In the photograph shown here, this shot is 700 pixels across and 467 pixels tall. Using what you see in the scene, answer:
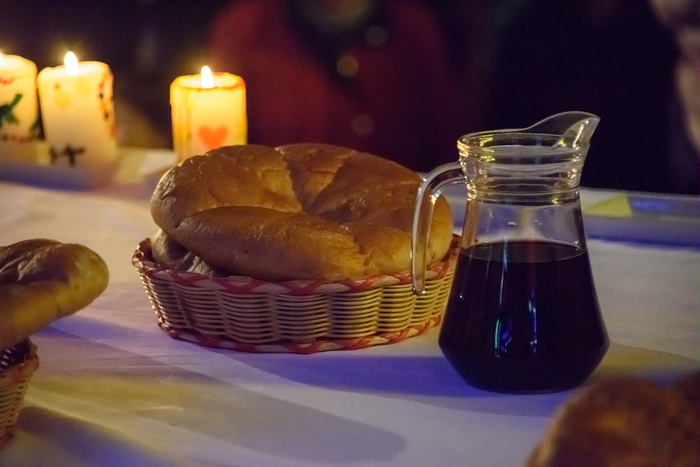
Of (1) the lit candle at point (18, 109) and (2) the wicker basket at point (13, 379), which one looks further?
(1) the lit candle at point (18, 109)

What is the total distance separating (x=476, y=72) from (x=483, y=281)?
5.23ft

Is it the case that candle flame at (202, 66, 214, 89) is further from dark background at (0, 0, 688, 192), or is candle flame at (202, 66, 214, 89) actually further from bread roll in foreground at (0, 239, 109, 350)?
dark background at (0, 0, 688, 192)

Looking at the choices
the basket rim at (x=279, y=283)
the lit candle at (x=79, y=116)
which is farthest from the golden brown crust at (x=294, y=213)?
the lit candle at (x=79, y=116)

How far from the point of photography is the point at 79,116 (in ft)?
4.87

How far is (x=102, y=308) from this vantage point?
2.98ft

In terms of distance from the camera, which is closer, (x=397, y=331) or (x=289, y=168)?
(x=397, y=331)

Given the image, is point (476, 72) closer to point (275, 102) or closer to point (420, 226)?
point (275, 102)

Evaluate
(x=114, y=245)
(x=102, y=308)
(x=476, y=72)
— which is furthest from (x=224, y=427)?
(x=476, y=72)

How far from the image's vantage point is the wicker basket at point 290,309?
73 cm

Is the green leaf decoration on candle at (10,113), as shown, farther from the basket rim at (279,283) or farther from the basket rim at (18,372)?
the basket rim at (18,372)

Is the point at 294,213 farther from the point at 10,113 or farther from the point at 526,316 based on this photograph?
the point at 10,113

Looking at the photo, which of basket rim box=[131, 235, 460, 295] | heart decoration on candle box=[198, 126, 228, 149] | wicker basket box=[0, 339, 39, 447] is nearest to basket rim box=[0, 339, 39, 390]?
wicker basket box=[0, 339, 39, 447]

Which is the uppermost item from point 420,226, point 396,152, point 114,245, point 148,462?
point 420,226

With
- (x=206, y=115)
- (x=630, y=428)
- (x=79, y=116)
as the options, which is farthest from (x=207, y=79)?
(x=630, y=428)
